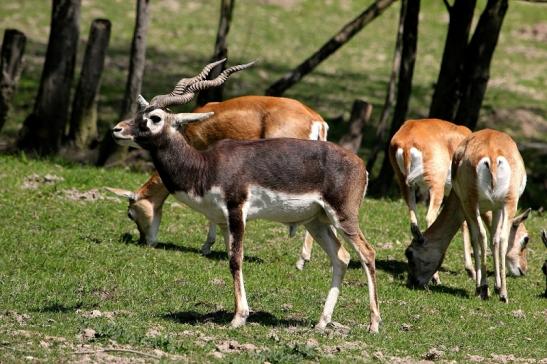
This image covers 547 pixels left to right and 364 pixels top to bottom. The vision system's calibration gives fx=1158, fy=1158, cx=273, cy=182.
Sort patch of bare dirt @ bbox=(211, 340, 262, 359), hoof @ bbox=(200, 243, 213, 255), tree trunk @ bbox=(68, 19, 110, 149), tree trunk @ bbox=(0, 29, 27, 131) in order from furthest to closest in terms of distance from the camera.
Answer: tree trunk @ bbox=(0, 29, 27, 131) < tree trunk @ bbox=(68, 19, 110, 149) < hoof @ bbox=(200, 243, 213, 255) < patch of bare dirt @ bbox=(211, 340, 262, 359)

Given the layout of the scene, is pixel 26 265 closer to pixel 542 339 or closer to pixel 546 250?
pixel 542 339

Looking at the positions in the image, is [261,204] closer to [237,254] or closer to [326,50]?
[237,254]

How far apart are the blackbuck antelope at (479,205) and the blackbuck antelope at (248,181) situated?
2460 millimetres

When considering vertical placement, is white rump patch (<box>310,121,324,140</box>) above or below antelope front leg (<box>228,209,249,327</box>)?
above

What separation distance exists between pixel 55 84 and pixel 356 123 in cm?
470

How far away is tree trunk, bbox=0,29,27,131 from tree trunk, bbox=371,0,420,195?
5946mm

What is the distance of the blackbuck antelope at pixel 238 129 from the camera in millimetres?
12898

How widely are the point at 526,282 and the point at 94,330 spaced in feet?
20.3

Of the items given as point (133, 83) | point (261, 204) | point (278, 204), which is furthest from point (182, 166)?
point (133, 83)

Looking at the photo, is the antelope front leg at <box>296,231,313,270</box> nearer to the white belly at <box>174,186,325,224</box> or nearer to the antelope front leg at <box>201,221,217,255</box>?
the antelope front leg at <box>201,221,217,255</box>

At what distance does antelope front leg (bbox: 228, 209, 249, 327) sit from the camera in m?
9.44

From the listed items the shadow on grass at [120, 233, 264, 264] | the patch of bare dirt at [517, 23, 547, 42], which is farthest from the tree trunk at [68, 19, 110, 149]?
the patch of bare dirt at [517, 23, 547, 42]

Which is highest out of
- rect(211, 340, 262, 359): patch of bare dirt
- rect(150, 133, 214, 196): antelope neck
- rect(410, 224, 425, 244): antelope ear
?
rect(150, 133, 214, 196): antelope neck

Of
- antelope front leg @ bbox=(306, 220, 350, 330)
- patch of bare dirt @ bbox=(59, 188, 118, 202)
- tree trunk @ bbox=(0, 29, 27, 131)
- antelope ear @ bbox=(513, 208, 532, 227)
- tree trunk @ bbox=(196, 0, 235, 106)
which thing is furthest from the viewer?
tree trunk @ bbox=(0, 29, 27, 131)
